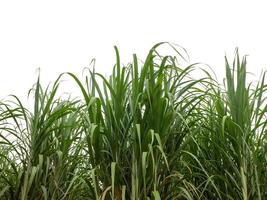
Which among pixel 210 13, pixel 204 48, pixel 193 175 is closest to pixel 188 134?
pixel 193 175

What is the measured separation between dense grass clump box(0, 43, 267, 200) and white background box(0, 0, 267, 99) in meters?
0.97

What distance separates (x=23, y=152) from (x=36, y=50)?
160 cm

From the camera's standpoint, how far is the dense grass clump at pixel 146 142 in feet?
4.83

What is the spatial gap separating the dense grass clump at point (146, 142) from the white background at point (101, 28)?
97cm

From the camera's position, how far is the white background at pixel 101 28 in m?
2.79

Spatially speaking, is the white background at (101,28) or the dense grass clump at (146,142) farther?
the white background at (101,28)

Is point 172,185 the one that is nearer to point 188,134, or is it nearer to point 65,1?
point 188,134

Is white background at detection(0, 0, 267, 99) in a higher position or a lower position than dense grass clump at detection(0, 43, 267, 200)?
higher

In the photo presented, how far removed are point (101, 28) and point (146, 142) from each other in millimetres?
1777

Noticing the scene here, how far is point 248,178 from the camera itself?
1543 mm

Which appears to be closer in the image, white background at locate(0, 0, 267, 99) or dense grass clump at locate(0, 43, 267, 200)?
dense grass clump at locate(0, 43, 267, 200)

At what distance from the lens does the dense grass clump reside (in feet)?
4.83

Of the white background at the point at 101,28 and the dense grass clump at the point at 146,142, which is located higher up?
the white background at the point at 101,28

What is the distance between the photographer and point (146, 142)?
4.74 ft
